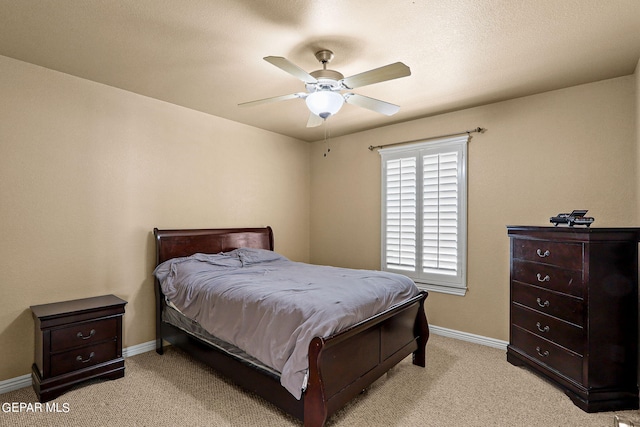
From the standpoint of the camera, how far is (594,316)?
8.05 feet

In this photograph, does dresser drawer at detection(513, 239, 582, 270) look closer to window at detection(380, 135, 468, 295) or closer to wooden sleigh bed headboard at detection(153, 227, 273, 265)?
window at detection(380, 135, 468, 295)

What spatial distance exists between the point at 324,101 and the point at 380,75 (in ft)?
1.44

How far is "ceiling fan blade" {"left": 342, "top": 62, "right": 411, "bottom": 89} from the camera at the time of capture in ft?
6.75

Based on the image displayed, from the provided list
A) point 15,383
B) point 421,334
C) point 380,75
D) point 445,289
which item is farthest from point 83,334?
point 445,289

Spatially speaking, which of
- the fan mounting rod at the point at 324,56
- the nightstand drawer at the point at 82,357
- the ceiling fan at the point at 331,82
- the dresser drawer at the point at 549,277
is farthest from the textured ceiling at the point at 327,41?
the nightstand drawer at the point at 82,357

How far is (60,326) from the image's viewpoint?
260 cm

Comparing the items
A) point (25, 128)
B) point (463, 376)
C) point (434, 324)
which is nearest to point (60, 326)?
point (25, 128)

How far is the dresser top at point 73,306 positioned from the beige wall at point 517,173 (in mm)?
3094

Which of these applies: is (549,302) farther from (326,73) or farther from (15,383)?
(15,383)

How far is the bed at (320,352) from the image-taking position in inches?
78.0

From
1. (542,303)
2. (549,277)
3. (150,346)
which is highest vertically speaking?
(549,277)

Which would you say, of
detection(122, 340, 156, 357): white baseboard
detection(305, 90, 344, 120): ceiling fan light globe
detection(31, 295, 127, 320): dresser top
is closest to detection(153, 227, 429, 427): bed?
detection(122, 340, 156, 357): white baseboard

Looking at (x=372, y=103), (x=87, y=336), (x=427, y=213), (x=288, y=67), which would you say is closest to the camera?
(x=288, y=67)

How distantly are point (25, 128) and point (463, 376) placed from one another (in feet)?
14.2
